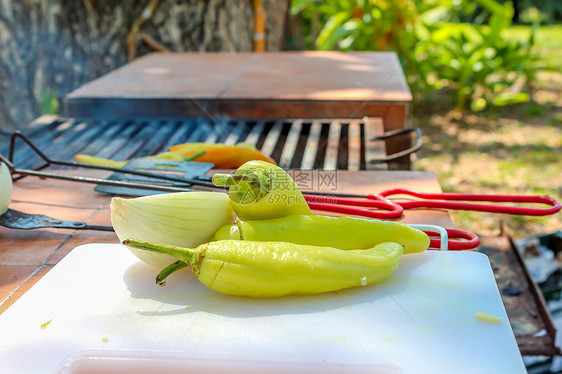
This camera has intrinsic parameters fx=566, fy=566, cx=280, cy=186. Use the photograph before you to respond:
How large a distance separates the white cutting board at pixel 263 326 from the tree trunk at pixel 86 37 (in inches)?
153

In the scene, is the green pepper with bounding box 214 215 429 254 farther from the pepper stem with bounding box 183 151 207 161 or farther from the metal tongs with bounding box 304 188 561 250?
the pepper stem with bounding box 183 151 207 161

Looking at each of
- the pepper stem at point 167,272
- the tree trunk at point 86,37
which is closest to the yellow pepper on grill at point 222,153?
the pepper stem at point 167,272

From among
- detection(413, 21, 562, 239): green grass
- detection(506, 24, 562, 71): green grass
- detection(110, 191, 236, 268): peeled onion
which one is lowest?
detection(506, 24, 562, 71): green grass

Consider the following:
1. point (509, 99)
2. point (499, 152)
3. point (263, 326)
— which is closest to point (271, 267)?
point (263, 326)

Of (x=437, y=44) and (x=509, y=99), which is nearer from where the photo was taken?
(x=509, y=99)

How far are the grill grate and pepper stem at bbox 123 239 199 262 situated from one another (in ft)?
3.40

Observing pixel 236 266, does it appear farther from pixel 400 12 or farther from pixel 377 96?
pixel 400 12

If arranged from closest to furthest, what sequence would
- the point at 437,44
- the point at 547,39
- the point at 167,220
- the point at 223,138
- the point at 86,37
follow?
the point at 167,220
the point at 223,138
the point at 86,37
the point at 437,44
the point at 547,39

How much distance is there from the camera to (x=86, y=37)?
4727 mm

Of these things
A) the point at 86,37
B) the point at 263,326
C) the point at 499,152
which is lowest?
the point at 499,152

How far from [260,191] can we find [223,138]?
1.36m

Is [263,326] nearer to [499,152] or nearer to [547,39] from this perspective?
[499,152]

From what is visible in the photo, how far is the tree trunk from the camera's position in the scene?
181 inches

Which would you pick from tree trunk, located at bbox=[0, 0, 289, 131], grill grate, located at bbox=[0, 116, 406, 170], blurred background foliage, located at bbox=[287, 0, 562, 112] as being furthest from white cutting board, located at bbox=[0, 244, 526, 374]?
blurred background foliage, located at bbox=[287, 0, 562, 112]
